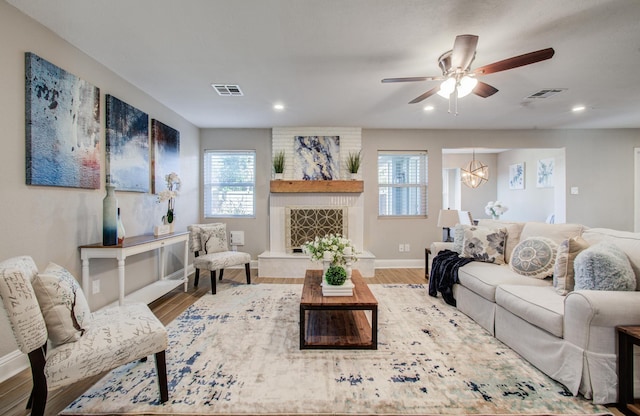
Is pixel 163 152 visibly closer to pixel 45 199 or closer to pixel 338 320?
pixel 45 199

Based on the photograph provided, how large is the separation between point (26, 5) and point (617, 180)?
7.97 metres

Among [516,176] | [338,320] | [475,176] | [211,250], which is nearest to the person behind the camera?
[338,320]

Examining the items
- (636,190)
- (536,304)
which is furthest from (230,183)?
(636,190)

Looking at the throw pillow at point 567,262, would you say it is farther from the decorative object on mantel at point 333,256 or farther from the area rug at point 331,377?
the decorative object on mantel at point 333,256

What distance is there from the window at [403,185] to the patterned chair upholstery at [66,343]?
13.7 ft

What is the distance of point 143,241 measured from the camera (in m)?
2.76

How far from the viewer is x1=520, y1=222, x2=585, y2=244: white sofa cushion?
263 cm

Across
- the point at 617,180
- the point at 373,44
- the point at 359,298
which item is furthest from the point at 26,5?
the point at 617,180

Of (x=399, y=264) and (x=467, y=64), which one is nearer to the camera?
(x=467, y=64)

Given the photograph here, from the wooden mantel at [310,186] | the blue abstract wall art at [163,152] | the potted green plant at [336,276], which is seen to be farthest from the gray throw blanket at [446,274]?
the blue abstract wall art at [163,152]

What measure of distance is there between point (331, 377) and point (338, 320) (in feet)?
2.82

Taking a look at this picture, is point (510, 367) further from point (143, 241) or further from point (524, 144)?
point (524, 144)

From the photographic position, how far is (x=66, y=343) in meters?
1.43

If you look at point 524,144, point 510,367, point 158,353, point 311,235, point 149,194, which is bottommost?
point 510,367
